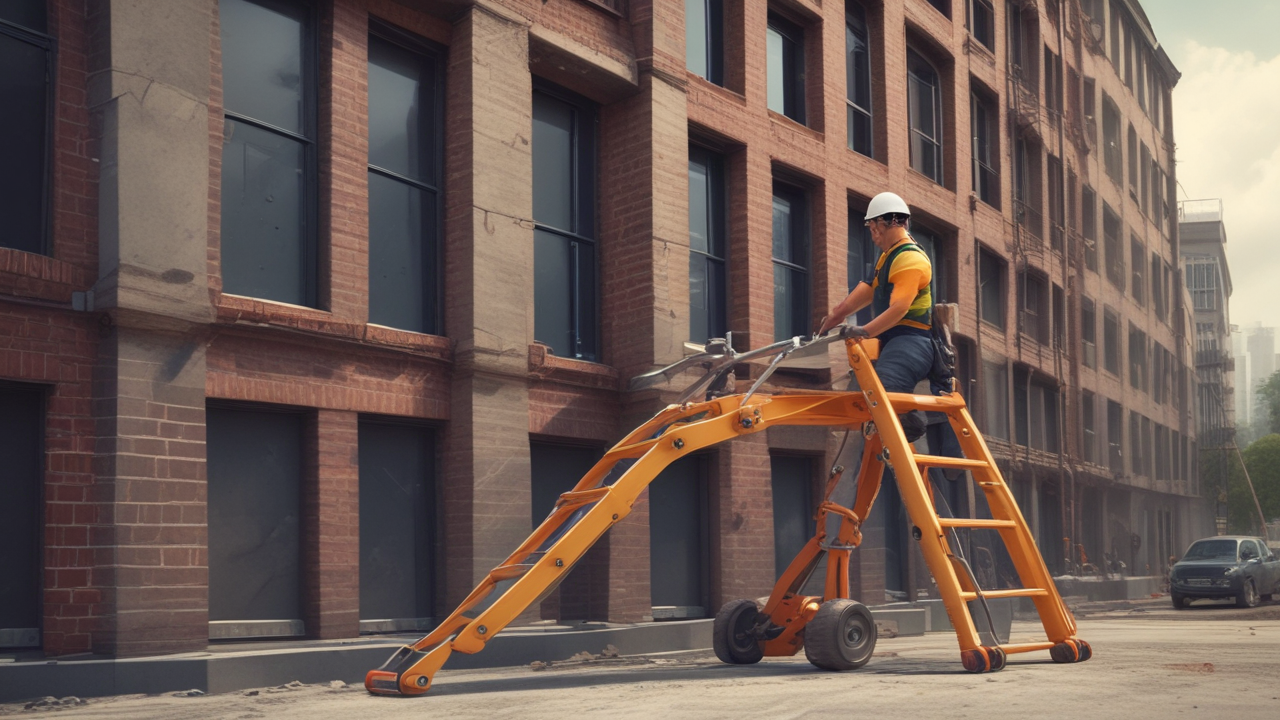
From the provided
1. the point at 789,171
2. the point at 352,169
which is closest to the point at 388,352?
the point at 352,169

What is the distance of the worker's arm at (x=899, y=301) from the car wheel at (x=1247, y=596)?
72.4ft

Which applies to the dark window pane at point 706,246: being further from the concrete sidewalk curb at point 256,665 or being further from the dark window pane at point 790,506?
the concrete sidewalk curb at point 256,665

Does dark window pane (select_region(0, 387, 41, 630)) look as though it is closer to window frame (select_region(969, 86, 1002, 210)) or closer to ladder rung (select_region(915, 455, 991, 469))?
ladder rung (select_region(915, 455, 991, 469))

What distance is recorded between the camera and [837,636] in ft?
30.9

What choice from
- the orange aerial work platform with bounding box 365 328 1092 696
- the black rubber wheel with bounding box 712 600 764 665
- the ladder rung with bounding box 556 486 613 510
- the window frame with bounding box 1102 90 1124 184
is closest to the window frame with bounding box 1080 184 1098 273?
the window frame with bounding box 1102 90 1124 184

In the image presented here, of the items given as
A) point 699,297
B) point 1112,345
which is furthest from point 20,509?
point 1112,345

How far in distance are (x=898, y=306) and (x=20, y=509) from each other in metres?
6.56

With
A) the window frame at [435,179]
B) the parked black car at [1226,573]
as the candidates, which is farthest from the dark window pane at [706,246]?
the parked black car at [1226,573]

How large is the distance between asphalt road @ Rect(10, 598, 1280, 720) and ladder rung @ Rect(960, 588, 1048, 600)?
0.30 m

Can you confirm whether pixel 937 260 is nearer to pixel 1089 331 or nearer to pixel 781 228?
pixel 781 228

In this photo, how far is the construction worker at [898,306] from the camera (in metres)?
9.83

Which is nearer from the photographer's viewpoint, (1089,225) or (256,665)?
(256,665)

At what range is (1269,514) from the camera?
77.4 m

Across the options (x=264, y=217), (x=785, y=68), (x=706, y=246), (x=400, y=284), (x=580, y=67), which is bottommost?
(x=400, y=284)
